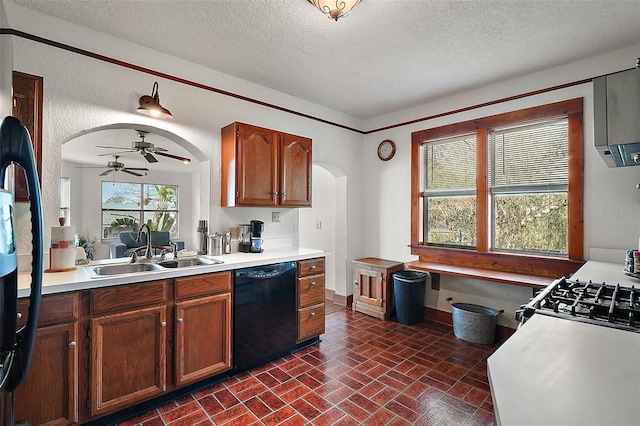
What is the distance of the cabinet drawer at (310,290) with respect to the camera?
300 centimetres

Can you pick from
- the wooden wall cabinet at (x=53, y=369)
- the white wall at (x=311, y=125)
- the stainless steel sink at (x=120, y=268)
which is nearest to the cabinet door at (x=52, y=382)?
the wooden wall cabinet at (x=53, y=369)

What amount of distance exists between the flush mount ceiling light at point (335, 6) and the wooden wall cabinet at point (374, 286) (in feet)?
9.33

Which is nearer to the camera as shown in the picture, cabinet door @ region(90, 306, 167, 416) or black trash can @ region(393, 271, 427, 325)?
cabinet door @ region(90, 306, 167, 416)

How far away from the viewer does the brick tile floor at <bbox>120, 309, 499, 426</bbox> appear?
2.03 metres

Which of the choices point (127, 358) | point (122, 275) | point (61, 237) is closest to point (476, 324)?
point (127, 358)

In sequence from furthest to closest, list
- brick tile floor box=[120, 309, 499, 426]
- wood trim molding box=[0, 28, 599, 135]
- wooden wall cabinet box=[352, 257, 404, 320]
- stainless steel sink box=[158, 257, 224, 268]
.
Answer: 1. wooden wall cabinet box=[352, 257, 404, 320]
2. stainless steel sink box=[158, 257, 224, 268]
3. wood trim molding box=[0, 28, 599, 135]
4. brick tile floor box=[120, 309, 499, 426]

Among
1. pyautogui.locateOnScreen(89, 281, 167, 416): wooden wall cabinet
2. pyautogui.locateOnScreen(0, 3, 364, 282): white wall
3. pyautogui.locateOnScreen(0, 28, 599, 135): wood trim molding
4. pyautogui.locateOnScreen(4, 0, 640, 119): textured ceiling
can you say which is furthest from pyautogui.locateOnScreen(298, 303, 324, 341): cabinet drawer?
pyautogui.locateOnScreen(4, 0, 640, 119): textured ceiling

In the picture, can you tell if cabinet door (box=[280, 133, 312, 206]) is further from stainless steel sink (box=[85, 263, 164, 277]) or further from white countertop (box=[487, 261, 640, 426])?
white countertop (box=[487, 261, 640, 426])

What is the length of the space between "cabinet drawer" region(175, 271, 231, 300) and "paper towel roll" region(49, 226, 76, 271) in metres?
0.78

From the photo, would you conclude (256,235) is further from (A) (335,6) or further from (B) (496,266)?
(B) (496,266)

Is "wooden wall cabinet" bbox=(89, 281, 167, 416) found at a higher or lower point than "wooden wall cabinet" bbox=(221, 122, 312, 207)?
lower

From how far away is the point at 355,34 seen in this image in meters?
2.40

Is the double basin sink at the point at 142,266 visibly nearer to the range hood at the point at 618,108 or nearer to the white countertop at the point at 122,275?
the white countertop at the point at 122,275

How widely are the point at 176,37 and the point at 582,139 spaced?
3703 mm
